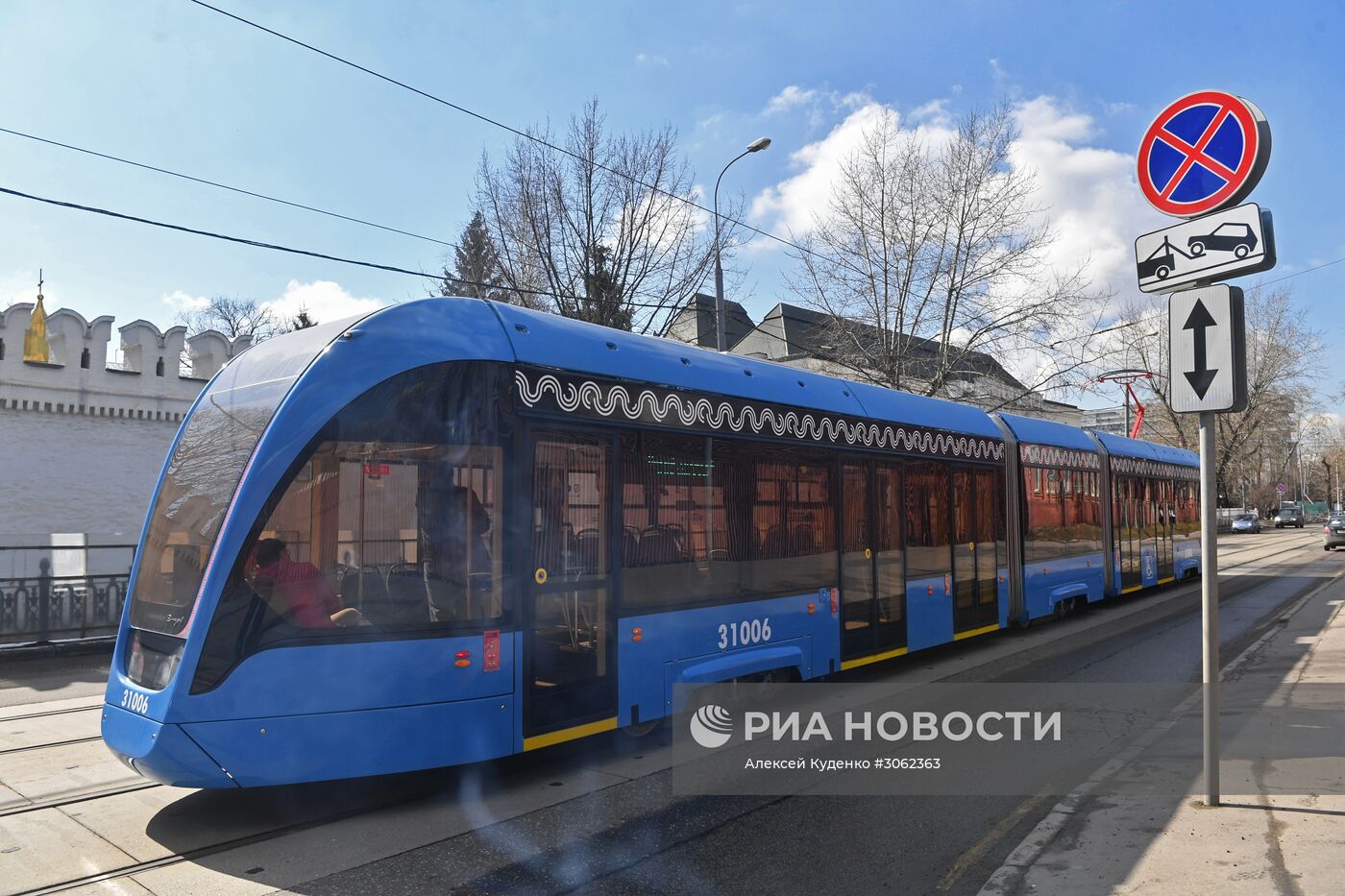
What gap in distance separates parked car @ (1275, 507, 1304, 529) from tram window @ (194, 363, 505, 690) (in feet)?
273

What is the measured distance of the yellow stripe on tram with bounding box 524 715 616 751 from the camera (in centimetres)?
598

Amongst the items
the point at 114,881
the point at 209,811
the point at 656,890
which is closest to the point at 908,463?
the point at 656,890

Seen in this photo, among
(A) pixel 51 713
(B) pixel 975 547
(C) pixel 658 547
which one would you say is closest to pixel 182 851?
(C) pixel 658 547

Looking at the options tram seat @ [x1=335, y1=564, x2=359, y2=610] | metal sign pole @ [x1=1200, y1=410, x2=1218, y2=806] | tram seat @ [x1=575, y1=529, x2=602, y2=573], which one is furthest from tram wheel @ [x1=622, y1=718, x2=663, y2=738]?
metal sign pole @ [x1=1200, y1=410, x2=1218, y2=806]

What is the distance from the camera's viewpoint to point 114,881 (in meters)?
4.60

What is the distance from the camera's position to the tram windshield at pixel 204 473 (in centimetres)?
532

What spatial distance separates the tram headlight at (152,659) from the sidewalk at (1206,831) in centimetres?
450

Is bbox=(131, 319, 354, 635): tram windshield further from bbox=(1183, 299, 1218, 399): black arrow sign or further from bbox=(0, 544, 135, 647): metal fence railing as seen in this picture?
bbox=(0, 544, 135, 647): metal fence railing

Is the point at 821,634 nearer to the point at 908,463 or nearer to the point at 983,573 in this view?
the point at 908,463

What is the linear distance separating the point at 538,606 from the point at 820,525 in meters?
3.59

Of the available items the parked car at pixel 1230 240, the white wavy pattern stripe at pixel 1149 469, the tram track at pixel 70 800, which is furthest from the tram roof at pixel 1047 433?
the tram track at pixel 70 800

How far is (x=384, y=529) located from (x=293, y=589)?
2.01 feet

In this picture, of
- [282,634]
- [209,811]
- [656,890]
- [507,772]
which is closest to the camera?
[656,890]

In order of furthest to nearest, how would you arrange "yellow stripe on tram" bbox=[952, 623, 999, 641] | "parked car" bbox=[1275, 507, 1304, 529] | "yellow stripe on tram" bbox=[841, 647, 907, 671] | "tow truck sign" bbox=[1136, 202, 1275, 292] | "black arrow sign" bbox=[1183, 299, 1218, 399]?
"parked car" bbox=[1275, 507, 1304, 529], "yellow stripe on tram" bbox=[952, 623, 999, 641], "yellow stripe on tram" bbox=[841, 647, 907, 671], "black arrow sign" bbox=[1183, 299, 1218, 399], "tow truck sign" bbox=[1136, 202, 1275, 292]
